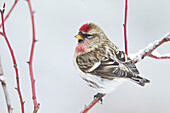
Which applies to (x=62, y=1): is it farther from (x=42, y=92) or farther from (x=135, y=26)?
(x=42, y=92)

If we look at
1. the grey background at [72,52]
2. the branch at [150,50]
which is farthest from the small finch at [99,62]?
the grey background at [72,52]

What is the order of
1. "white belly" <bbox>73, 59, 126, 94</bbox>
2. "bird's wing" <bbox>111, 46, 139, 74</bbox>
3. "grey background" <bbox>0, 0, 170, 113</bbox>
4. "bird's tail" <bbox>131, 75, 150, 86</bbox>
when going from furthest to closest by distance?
"grey background" <bbox>0, 0, 170, 113</bbox> < "white belly" <bbox>73, 59, 126, 94</bbox> < "bird's wing" <bbox>111, 46, 139, 74</bbox> < "bird's tail" <bbox>131, 75, 150, 86</bbox>

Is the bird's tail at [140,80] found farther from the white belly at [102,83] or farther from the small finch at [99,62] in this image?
the white belly at [102,83]

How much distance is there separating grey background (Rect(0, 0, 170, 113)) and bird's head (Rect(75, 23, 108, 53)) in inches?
142

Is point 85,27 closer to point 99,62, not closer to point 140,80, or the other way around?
point 99,62

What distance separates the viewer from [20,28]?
30.8ft

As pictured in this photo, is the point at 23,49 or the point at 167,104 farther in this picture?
the point at 23,49

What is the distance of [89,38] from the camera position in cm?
313

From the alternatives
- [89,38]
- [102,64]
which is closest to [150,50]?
[102,64]

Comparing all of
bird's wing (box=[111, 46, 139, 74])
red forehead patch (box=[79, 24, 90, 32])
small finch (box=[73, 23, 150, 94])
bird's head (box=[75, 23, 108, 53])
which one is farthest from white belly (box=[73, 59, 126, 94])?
red forehead patch (box=[79, 24, 90, 32])

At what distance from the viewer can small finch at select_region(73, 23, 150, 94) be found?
2.94 meters

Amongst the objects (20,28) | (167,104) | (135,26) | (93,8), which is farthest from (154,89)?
(20,28)

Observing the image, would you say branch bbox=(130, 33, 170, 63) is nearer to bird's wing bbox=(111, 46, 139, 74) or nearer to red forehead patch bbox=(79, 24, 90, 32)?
bird's wing bbox=(111, 46, 139, 74)

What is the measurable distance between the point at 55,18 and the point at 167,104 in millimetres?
4470
